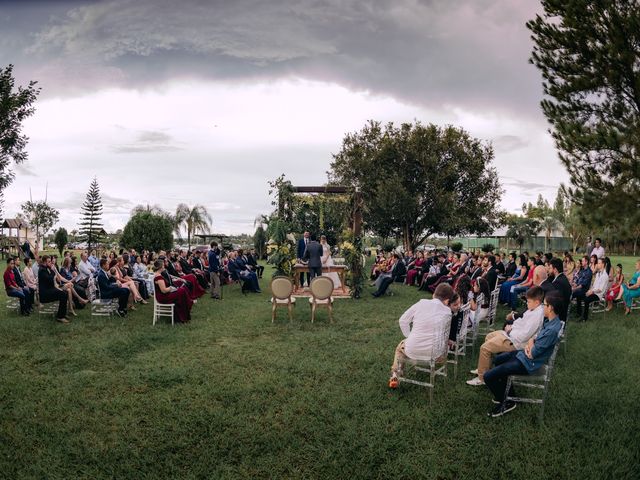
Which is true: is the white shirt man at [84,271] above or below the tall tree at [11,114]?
below

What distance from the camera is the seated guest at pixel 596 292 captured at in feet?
33.4

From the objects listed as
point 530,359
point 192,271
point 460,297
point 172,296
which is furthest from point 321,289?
point 192,271

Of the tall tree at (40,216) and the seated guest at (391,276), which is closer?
the seated guest at (391,276)

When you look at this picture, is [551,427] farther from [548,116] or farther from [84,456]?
[548,116]

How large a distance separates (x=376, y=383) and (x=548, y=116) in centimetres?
512

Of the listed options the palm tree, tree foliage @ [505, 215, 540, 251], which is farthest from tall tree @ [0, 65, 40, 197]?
tree foliage @ [505, 215, 540, 251]

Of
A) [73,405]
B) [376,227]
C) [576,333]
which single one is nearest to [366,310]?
[576,333]

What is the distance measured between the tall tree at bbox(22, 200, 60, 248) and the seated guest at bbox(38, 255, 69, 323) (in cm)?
6486

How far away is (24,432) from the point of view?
4430mm

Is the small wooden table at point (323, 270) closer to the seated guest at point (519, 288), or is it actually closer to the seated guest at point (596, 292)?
the seated guest at point (519, 288)

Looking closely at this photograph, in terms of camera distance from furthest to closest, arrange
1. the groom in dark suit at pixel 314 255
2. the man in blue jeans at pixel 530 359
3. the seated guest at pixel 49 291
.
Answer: the groom in dark suit at pixel 314 255 → the seated guest at pixel 49 291 → the man in blue jeans at pixel 530 359

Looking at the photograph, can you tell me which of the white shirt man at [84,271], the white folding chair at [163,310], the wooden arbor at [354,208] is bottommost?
the white folding chair at [163,310]

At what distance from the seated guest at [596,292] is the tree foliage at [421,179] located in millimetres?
17139

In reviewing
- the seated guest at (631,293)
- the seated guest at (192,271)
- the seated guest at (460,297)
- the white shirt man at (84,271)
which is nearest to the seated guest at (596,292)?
the seated guest at (631,293)
